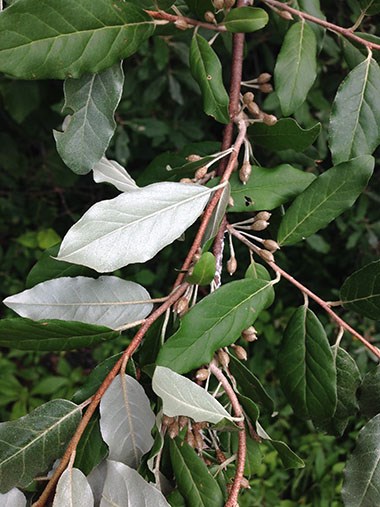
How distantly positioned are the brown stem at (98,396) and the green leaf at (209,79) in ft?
0.74

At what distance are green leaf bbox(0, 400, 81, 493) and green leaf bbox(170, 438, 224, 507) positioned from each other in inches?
4.2

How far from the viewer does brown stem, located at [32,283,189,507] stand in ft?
1.98

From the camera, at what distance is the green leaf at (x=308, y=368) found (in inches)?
28.6

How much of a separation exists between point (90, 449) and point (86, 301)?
0.15 m

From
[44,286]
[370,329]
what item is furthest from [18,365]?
[44,286]

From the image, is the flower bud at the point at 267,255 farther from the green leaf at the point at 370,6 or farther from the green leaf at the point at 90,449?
the green leaf at the point at 370,6

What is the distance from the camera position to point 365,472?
2.24 feet

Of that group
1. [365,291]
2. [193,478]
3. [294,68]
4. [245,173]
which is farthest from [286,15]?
[193,478]

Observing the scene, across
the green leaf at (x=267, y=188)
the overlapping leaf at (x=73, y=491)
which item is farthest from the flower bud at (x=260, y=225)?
the overlapping leaf at (x=73, y=491)

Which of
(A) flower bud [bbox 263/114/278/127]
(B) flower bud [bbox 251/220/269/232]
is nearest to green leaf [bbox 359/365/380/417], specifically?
(B) flower bud [bbox 251/220/269/232]

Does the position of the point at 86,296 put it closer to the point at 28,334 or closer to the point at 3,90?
the point at 28,334

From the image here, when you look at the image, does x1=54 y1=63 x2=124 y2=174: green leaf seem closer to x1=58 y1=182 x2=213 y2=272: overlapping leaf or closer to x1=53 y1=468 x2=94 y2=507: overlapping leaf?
x1=58 y1=182 x2=213 y2=272: overlapping leaf

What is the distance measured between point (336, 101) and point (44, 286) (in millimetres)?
413

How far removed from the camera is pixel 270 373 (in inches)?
96.5
